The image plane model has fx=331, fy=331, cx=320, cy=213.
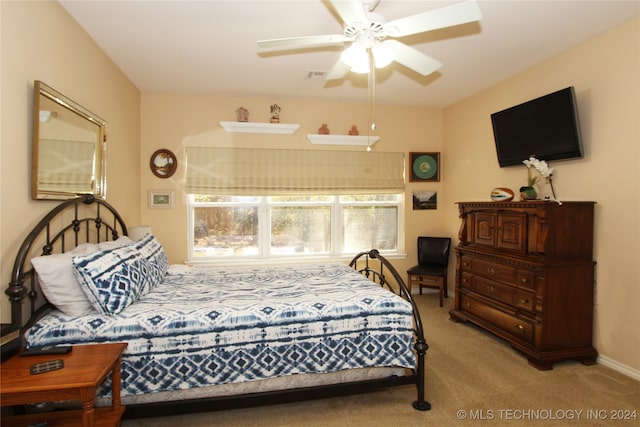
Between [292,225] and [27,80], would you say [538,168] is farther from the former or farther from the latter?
[27,80]

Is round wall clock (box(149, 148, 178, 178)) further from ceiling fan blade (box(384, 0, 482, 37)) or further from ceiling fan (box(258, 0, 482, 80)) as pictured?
ceiling fan blade (box(384, 0, 482, 37))

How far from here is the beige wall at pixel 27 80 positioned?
5.88 feet

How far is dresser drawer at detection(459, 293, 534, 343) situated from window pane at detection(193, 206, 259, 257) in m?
2.66

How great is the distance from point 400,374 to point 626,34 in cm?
309

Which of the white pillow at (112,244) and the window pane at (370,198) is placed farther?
the window pane at (370,198)

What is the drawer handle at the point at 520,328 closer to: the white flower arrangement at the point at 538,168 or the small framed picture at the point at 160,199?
the white flower arrangement at the point at 538,168

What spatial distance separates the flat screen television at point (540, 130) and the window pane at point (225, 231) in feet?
10.2

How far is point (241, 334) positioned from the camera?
199cm

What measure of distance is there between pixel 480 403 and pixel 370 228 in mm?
2823

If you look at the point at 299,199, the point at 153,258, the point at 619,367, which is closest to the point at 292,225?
the point at 299,199

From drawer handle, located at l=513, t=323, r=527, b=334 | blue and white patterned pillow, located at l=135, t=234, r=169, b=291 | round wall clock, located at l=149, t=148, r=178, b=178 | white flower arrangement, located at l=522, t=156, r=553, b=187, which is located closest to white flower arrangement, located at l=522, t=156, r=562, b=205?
white flower arrangement, located at l=522, t=156, r=553, b=187

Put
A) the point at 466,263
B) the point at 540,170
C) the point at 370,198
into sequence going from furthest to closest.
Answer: the point at 370,198
the point at 466,263
the point at 540,170

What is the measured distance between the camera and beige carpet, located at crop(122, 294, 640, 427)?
6.77 ft

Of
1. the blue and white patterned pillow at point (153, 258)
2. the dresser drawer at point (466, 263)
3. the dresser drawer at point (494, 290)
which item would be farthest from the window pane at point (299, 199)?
the dresser drawer at point (494, 290)
